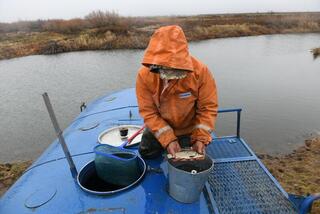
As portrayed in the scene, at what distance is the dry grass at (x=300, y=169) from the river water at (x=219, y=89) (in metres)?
0.48

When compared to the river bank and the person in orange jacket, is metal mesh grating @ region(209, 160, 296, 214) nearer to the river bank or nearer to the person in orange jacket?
the person in orange jacket

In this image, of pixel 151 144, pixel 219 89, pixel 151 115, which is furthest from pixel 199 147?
pixel 219 89

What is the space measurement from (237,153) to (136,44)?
21673 millimetres

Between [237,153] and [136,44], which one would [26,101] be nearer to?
[237,153]

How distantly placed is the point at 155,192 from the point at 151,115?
2.70 feet

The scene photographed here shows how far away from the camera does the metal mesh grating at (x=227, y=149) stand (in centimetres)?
393

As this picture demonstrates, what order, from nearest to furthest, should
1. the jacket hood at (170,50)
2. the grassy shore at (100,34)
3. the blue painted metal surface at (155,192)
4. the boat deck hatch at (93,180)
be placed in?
the jacket hood at (170,50)
the blue painted metal surface at (155,192)
the boat deck hatch at (93,180)
the grassy shore at (100,34)

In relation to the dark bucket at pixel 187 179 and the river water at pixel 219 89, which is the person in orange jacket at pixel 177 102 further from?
the river water at pixel 219 89

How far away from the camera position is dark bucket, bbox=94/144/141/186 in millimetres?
3010

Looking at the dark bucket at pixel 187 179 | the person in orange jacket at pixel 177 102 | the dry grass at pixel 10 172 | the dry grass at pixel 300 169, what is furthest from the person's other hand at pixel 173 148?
the dry grass at pixel 10 172

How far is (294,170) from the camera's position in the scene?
5.70 metres

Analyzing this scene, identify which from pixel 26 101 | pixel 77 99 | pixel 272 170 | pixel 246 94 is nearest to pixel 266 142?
pixel 272 170

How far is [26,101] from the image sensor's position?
37.5 feet

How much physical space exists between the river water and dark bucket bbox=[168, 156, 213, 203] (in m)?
4.81
